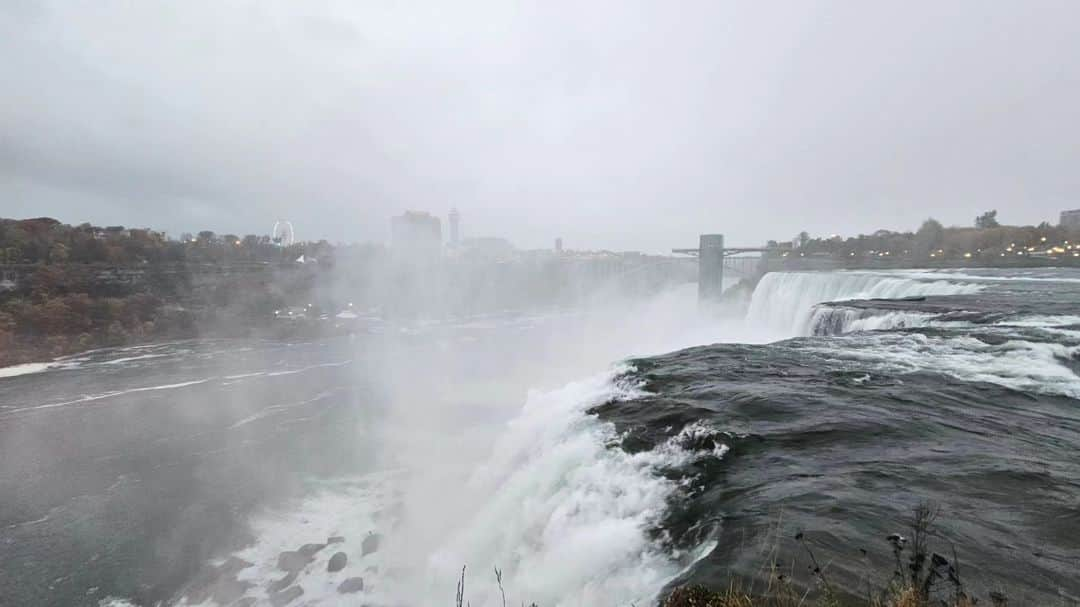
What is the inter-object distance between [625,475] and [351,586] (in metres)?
6.43

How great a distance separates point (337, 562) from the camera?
926 centimetres

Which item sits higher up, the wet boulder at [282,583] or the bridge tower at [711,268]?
the bridge tower at [711,268]

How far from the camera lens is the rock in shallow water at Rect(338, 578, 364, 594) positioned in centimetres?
838

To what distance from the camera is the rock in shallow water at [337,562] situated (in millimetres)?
9148

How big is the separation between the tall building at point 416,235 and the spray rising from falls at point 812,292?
70.7m

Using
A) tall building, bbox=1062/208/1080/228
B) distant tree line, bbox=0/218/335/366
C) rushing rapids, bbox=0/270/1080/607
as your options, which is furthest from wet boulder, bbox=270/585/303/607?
tall building, bbox=1062/208/1080/228

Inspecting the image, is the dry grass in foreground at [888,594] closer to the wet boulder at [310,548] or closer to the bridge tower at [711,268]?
the wet boulder at [310,548]

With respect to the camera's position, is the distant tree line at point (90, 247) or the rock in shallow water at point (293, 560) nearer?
the rock in shallow water at point (293, 560)

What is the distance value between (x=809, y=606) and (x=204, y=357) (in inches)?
1497

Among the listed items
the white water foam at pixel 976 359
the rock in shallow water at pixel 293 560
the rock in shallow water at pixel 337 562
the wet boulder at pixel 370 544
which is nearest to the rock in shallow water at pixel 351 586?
the rock in shallow water at pixel 337 562

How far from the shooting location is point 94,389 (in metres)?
23.2

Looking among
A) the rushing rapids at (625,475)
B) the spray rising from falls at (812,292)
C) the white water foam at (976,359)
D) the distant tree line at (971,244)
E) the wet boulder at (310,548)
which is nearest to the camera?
the rushing rapids at (625,475)

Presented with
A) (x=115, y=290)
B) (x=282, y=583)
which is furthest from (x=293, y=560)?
(x=115, y=290)

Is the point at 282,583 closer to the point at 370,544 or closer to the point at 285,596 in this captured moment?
the point at 285,596
